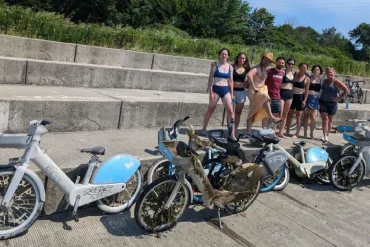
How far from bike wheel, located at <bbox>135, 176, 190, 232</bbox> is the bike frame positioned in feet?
1.34

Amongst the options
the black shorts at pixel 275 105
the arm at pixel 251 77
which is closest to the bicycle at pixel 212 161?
the arm at pixel 251 77

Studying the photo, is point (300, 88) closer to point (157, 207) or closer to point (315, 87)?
point (315, 87)

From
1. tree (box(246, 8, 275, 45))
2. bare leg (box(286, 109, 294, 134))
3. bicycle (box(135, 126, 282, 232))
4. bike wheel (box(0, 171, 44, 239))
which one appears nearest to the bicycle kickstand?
bike wheel (box(0, 171, 44, 239))

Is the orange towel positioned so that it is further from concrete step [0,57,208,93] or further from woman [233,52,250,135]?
concrete step [0,57,208,93]

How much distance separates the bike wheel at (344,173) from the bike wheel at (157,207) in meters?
3.18

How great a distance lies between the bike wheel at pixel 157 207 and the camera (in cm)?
411

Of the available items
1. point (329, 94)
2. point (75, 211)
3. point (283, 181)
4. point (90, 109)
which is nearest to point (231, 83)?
point (283, 181)

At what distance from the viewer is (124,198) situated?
4684 millimetres

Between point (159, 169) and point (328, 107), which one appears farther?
point (328, 107)

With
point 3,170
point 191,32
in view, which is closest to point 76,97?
point 3,170

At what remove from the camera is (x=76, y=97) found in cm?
673

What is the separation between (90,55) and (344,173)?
6560 mm

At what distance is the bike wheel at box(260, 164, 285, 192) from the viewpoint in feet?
19.3

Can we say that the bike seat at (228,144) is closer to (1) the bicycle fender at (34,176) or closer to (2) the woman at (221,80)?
(1) the bicycle fender at (34,176)
